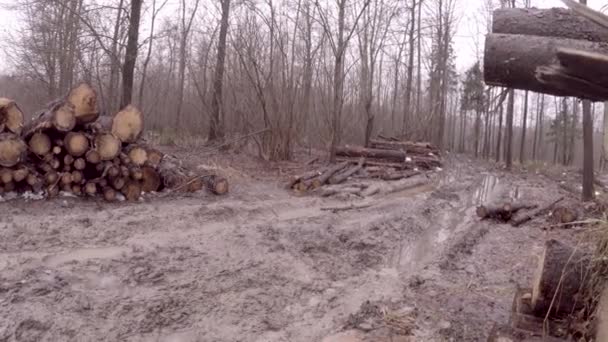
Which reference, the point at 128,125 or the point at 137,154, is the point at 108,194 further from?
the point at 128,125

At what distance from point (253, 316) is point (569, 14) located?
307 centimetres

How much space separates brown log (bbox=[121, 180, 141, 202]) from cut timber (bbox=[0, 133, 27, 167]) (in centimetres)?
158

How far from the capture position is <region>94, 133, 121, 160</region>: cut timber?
7.71m

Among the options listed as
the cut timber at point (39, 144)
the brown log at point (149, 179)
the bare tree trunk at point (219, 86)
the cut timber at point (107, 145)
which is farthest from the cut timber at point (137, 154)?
the bare tree trunk at point (219, 86)

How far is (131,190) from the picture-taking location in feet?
26.6

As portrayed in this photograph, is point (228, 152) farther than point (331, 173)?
Yes

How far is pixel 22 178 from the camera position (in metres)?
7.20

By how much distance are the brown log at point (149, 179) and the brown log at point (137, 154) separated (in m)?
0.17

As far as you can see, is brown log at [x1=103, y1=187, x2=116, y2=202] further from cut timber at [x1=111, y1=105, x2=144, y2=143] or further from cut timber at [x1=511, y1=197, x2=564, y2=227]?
cut timber at [x1=511, y1=197, x2=564, y2=227]

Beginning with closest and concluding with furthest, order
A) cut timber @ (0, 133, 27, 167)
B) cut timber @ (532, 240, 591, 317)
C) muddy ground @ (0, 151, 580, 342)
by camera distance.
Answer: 1. cut timber @ (532, 240, 591, 317)
2. muddy ground @ (0, 151, 580, 342)
3. cut timber @ (0, 133, 27, 167)

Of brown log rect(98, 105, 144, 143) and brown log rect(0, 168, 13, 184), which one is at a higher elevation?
brown log rect(98, 105, 144, 143)

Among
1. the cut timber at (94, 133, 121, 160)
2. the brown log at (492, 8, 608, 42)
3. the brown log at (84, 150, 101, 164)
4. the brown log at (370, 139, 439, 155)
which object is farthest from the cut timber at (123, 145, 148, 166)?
the brown log at (370, 139, 439, 155)

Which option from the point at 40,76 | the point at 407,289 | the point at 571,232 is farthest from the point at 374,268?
the point at 40,76

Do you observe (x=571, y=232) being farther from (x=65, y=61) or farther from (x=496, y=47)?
(x=65, y=61)
